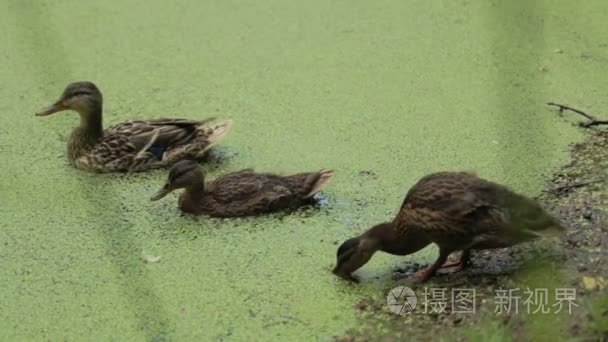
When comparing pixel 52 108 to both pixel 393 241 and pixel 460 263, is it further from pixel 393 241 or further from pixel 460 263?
pixel 460 263

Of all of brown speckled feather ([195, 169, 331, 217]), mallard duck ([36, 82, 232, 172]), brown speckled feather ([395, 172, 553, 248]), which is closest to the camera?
brown speckled feather ([395, 172, 553, 248])

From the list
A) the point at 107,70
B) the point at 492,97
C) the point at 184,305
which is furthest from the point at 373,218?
the point at 107,70

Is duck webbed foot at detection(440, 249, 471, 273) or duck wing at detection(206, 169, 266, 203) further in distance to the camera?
duck wing at detection(206, 169, 266, 203)

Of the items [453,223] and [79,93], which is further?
[79,93]

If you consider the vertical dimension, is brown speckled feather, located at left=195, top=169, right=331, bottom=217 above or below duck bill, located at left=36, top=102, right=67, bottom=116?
below

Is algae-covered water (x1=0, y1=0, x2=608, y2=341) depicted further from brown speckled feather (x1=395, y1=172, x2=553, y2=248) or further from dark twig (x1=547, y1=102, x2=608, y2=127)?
brown speckled feather (x1=395, y1=172, x2=553, y2=248)

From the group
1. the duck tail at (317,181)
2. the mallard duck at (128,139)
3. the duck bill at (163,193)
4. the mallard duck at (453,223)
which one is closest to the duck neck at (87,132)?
the mallard duck at (128,139)

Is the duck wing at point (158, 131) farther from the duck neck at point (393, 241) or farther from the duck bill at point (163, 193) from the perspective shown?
the duck neck at point (393, 241)

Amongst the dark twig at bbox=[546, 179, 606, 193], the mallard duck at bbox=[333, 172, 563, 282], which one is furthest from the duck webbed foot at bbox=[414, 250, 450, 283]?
the dark twig at bbox=[546, 179, 606, 193]

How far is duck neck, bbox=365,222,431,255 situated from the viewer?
3.50 m

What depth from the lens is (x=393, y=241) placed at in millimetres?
3510

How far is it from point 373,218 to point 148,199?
0.88 metres

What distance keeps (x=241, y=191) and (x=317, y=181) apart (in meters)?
0.28

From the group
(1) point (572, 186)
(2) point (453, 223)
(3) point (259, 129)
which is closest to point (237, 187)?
(3) point (259, 129)
